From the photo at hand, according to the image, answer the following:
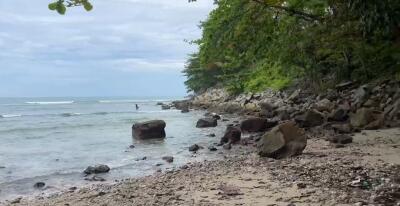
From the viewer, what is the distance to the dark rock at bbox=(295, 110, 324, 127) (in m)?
19.2

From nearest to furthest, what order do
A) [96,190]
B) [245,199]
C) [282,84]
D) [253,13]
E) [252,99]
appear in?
A: [245,199] < [96,190] < [253,13] < [282,84] < [252,99]

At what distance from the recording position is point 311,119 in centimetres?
1928

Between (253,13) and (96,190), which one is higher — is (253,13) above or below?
above

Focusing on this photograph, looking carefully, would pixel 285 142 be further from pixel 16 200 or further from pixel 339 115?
pixel 339 115

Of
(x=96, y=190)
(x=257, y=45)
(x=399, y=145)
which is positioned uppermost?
(x=257, y=45)

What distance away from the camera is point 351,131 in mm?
15773

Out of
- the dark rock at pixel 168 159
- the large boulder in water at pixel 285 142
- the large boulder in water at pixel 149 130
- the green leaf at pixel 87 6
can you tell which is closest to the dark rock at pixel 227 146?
the dark rock at pixel 168 159

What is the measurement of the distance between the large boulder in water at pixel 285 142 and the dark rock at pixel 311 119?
7.35 metres

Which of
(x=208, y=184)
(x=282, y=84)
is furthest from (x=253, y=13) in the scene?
(x=282, y=84)

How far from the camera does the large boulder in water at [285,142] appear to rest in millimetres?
11852

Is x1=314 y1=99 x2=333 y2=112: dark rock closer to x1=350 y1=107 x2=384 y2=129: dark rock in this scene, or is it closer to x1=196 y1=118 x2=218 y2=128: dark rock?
x1=350 y1=107 x2=384 y2=129: dark rock

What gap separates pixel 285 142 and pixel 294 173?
8.71 ft

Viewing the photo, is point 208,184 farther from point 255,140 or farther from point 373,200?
point 255,140

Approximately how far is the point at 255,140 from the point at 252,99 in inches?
779
